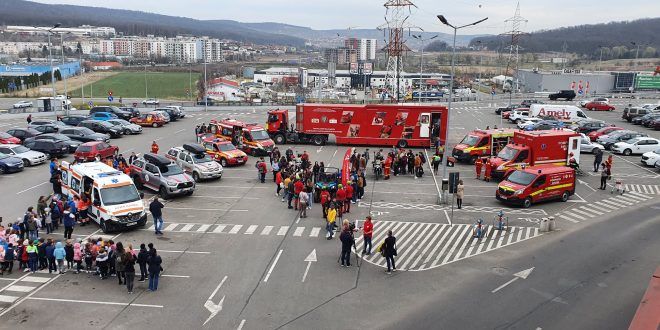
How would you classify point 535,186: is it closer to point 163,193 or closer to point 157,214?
point 157,214

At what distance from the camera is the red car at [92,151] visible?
3108 cm

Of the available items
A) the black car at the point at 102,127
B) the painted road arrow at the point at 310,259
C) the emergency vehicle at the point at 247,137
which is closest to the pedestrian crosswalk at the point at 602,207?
the painted road arrow at the point at 310,259

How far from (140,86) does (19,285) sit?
4929 inches

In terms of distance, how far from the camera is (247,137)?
36688 millimetres

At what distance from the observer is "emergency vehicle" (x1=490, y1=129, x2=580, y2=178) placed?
2986 centimetres

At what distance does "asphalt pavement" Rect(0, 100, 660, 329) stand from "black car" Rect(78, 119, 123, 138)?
50.7 feet

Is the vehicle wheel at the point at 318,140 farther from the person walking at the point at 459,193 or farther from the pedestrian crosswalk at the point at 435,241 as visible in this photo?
the pedestrian crosswalk at the point at 435,241

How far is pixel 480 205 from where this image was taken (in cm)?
2533

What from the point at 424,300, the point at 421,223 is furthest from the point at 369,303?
the point at 421,223

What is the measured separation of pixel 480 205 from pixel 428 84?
128m

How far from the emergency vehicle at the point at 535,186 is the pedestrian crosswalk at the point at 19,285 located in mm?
19317

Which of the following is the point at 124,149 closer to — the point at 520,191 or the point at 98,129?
the point at 98,129

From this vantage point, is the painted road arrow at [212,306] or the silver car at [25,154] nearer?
the painted road arrow at [212,306]

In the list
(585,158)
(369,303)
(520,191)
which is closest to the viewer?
(369,303)
